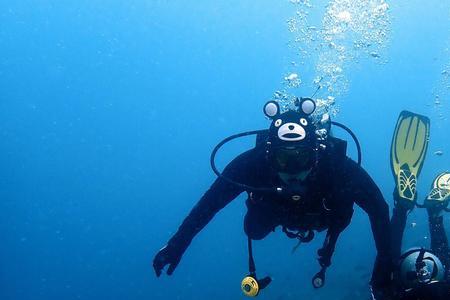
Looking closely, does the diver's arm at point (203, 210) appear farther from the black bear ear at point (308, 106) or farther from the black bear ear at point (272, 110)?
the black bear ear at point (308, 106)

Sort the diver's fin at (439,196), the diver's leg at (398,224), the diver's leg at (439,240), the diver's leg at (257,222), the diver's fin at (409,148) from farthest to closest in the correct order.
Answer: the diver's fin at (439,196), the diver's fin at (409,148), the diver's leg at (398,224), the diver's leg at (439,240), the diver's leg at (257,222)

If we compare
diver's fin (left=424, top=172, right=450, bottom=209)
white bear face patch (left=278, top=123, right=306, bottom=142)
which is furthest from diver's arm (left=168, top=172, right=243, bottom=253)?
diver's fin (left=424, top=172, right=450, bottom=209)

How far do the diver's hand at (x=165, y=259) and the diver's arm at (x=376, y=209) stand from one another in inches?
74.1

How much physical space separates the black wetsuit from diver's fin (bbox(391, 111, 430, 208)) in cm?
273

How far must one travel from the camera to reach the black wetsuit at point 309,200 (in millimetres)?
4340

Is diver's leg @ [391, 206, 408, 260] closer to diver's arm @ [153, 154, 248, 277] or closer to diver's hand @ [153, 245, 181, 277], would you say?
diver's arm @ [153, 154, 248, 277]

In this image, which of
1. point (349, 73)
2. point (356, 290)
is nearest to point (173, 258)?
point (356, 290)

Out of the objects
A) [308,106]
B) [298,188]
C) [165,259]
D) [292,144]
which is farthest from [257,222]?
[308,106]

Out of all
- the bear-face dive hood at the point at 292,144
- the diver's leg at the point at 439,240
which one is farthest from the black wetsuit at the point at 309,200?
the diver's leg at the point at 439,240

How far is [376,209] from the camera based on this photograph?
14.3ft

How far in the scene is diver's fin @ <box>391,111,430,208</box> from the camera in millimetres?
6973

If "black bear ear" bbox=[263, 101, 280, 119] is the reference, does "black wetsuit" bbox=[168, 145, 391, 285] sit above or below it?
below

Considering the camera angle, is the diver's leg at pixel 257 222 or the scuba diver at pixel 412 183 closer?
the diver's leg at pixel 257 222

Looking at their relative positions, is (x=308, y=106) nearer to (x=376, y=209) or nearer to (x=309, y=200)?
(x=309, y=200)
